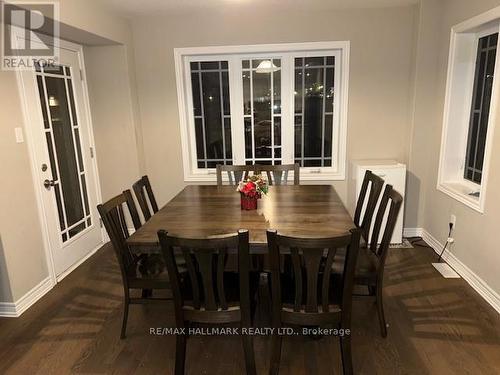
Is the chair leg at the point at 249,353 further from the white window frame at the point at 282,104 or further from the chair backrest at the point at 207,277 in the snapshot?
the white window frame at the point at 282,104

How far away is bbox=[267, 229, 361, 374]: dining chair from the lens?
62.7 inches

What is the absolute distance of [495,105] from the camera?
253 cm

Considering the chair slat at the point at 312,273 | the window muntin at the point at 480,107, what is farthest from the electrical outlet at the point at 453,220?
the chair slat at the point at 312,273

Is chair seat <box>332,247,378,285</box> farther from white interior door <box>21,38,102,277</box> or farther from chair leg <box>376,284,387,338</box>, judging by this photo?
white interior door <box>21,38,102,277</box>

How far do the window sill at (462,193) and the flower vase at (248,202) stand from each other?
5.82 ft

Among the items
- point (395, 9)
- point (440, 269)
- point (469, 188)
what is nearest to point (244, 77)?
point (395, 9)

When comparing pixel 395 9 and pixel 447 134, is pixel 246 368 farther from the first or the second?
pixel 395 9

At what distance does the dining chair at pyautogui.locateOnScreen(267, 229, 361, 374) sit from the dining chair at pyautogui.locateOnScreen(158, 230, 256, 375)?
137 mm

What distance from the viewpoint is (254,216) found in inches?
92.9

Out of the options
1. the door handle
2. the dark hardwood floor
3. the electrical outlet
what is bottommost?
the dark hardwood floor

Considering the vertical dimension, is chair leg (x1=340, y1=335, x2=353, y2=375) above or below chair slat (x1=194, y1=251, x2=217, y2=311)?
below

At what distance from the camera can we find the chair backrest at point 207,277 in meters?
1.63

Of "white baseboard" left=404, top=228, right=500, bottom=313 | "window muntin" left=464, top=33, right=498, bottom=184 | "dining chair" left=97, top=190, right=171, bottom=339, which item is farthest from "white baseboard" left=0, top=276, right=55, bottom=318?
"window muntin" left=464, top=33, right=498, bottom=184

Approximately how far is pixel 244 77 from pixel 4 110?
7.47ft
